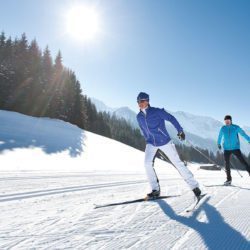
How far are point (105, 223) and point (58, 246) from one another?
1019mm

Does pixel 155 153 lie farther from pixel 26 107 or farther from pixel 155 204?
pixel 26 107

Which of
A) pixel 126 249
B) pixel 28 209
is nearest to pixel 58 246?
pixel 126 249

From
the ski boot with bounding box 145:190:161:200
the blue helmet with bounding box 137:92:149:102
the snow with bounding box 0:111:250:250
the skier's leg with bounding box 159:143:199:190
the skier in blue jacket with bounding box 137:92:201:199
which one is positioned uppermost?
the blue helmet with bounding box 137:92:149:102

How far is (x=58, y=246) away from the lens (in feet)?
8.91

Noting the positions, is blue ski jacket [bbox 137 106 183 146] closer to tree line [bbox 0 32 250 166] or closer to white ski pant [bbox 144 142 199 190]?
white ski pant [bbox 144 142 199 190]

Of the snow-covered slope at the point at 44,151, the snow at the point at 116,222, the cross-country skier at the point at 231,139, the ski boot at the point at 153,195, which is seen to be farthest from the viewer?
the snow-covered slope at the point at 44,151

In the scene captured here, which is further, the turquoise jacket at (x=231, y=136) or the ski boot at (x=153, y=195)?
the turquoise jacket at (x=231, y=136)

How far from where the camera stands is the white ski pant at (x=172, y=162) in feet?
18.4

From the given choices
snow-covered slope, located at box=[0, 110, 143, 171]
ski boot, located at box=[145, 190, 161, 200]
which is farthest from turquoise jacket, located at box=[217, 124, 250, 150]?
snow-covered slope, located at box=[0, 110, 143, 171]

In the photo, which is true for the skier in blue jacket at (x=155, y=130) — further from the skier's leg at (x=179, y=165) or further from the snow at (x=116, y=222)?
the snow at (x=116, y=222)

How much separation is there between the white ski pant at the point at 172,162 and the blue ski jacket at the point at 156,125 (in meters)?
0.11

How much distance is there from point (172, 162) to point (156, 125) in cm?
Answer: 75

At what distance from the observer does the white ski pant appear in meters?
5.62

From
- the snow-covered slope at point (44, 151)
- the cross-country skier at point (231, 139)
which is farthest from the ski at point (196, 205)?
the snow-covered slope at point (44, 151)
